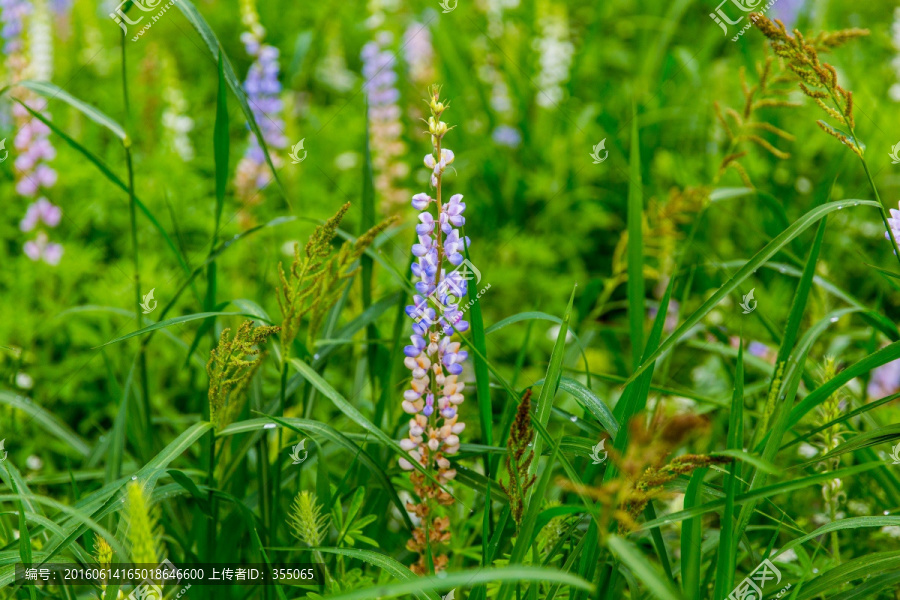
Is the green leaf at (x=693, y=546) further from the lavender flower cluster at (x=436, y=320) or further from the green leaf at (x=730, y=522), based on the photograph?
the lavender flower cluster at (x=436, y=320)

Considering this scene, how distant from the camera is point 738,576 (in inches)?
86.8

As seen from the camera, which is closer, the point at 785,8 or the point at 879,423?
the point at 879,423

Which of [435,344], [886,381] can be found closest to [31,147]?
[435,344]

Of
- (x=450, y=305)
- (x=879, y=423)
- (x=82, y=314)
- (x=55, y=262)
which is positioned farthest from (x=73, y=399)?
(x=879, y=423)

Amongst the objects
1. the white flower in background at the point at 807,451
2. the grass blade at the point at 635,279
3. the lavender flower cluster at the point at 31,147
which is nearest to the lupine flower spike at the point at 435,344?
the grass blade at the point at 635,279

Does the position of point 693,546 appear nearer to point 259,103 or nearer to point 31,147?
point 259,103

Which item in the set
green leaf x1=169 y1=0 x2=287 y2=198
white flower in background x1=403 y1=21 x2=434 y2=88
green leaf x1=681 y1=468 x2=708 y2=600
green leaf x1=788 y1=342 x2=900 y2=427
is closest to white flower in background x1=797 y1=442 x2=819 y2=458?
green leaf x1=788 y1=342 x2=900 y2=427

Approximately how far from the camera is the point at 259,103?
373 centimetres

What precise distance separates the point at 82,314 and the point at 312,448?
166 centimetres

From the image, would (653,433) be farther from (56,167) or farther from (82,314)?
(56,167)

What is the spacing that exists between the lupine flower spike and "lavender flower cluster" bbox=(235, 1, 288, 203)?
5.99 feet

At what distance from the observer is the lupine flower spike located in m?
1.72

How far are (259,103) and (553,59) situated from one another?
6.50ft

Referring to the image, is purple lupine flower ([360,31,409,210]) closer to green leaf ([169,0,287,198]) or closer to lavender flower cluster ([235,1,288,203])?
lavender flower cluster ([235,1,288,203])
